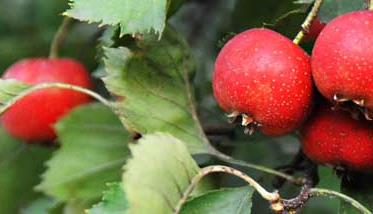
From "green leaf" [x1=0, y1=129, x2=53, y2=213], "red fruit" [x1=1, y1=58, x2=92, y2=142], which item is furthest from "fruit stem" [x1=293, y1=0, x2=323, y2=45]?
"green leaf" [x1=0, y1=129, x2=53, y2=213]

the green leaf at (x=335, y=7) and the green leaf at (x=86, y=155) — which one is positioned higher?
the green leaf at (x=335, y=7)

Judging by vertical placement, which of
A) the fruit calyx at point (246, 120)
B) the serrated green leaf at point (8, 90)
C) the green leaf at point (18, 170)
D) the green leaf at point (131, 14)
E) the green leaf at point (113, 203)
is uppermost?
the green leaf at point (131, 14)

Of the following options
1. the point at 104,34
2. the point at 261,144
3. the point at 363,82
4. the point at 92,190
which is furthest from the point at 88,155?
the point at 363,82

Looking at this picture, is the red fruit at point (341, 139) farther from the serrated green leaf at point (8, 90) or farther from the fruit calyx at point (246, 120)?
the serrated green leaf at point (8, 90)

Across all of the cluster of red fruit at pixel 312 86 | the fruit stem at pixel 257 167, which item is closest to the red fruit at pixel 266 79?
the cluster of red fruit at pixel 312 86

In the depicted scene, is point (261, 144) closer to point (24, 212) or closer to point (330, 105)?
point (24, 212)

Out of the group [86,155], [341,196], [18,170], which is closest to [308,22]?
[341,196]

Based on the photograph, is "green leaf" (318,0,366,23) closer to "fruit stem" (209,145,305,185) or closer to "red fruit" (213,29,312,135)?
"red fruit" (213,29,312,135)
